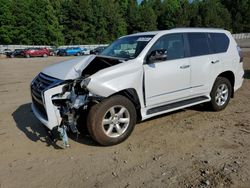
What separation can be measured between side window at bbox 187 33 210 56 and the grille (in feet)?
9.13

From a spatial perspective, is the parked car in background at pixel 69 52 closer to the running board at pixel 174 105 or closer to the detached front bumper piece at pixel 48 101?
the running board at pixel 174 105

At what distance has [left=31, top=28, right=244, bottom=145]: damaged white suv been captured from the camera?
4246 mm

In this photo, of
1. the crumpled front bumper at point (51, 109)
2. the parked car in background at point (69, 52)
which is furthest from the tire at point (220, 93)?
the parked car in background at point (69, 52)

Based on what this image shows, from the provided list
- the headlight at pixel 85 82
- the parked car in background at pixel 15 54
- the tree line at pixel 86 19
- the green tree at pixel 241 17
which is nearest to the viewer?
the headlight at pixel 85 82

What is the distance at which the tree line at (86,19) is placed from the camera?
6028cm

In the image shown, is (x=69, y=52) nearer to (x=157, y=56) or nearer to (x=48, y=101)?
(x=157, y=56)

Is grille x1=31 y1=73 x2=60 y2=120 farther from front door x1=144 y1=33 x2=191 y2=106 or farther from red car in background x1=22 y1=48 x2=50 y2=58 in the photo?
red car in background x1=22 y1=48 x2=50 y2=58

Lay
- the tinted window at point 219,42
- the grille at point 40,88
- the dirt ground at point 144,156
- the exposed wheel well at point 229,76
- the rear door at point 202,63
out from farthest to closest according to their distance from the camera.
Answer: the exposed wheel well at point 229,76 → the tinted window at point 219,42 → the rear door at point 202,63 → the grille at point 40,88 → the dirt ground at point 144,156

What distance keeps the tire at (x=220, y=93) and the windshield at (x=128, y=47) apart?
1918 mm

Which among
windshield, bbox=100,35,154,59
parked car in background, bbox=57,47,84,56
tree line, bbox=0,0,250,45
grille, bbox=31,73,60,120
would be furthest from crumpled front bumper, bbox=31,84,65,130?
tree line, bbox=0,0,250,45

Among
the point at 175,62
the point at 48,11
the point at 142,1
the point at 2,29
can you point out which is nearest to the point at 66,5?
the point at 48,11

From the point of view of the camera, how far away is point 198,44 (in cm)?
566

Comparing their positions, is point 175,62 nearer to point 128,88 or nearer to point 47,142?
point 128,88

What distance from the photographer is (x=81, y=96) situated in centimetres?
424
